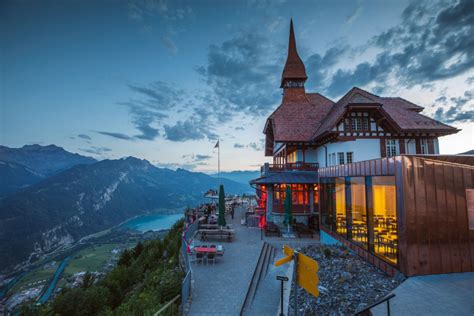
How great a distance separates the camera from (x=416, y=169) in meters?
7.56

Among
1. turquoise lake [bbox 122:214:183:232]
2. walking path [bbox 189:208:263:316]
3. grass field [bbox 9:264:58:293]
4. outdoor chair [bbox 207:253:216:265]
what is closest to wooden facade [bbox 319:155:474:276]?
walking path [bbox 189:208:263:316]

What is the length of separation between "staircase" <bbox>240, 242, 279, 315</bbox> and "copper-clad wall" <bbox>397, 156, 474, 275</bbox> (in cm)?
499

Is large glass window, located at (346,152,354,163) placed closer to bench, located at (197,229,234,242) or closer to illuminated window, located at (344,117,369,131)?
illuminated window, located at (344,117,369,131)

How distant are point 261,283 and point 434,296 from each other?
6.12 meters

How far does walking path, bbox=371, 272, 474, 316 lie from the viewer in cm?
549

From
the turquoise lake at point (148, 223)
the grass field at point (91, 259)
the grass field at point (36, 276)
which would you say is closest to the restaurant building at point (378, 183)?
the grass field at point (91, 259)

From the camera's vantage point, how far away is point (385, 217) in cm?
886

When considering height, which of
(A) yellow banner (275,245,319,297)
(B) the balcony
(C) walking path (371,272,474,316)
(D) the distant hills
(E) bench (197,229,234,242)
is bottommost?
(D) the distant hills

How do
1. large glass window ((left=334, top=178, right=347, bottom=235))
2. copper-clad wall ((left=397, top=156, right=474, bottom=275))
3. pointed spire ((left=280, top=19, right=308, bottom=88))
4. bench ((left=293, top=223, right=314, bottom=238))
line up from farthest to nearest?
Result: pointed spire ((left=280, top=19, right=308, bottom=88))
bench ((left=293, top=223, right=314, bottom=238))
large glass window ((left=334, top=178, right=347, bottom=235))
copper-clad wall ((left=397, top=156, right=474, bottom=275))

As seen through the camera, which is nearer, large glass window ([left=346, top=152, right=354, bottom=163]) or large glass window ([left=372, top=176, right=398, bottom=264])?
large glass window ([left=372, top=176, right=398, bottom=264])

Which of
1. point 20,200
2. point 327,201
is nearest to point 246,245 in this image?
point 327,201

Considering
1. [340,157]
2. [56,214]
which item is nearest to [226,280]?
[340,157]

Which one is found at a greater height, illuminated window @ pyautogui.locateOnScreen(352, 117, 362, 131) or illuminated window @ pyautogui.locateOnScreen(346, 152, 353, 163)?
illuminated window @ pyautogui.locateOnScreen(352, 117, 362, 131)

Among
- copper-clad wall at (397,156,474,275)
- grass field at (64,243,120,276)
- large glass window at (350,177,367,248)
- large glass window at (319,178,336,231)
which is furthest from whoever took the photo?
grass field at (64,243,120,276)
